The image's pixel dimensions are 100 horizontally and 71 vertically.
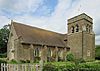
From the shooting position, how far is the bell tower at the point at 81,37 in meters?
42.6

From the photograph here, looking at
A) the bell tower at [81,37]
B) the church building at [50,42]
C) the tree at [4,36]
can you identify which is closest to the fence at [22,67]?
the church building at [50,42]

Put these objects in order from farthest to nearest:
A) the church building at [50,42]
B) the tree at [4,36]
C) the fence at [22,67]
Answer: the tree at [4,36] → the church building at [50,42] → the fence at [22,67]

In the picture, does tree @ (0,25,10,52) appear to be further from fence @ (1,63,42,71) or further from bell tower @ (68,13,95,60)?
fence @ (1,63,42,71)

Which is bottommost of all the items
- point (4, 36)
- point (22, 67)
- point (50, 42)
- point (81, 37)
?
point (22, 67)

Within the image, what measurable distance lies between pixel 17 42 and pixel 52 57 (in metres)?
10.3

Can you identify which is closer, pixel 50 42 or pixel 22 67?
pixel 22 67

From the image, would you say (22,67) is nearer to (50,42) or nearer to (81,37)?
(50,42)

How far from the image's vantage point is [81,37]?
140ft

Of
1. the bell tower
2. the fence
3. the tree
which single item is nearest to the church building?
the bell tower

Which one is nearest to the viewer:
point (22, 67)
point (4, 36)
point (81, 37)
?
point (22, 67)

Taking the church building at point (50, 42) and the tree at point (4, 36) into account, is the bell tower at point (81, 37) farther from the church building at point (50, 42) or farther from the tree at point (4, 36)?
the tree at point (4, 36)

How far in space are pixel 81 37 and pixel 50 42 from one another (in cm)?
774

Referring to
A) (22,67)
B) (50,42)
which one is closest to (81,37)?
(50,42)

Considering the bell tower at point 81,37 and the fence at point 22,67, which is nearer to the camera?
the fence at point 22,67
